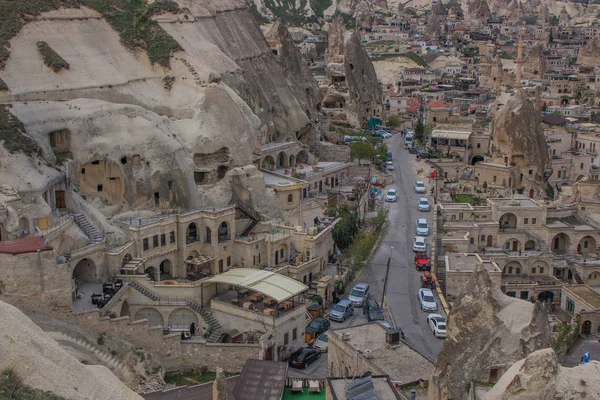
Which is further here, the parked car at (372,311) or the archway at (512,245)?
the archway at (512,245)

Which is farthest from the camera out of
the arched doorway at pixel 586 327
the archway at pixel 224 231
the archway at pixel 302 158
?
the archway at pixel 302 158

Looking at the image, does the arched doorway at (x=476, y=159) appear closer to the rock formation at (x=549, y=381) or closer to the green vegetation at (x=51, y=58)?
the green vegetation at (x=51, y=58)

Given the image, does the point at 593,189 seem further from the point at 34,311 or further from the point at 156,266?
the point at 34,311

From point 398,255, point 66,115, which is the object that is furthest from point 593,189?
point 66,115

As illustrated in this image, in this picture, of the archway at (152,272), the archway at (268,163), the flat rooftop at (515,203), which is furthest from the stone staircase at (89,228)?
the flat rooftop at (515,203)

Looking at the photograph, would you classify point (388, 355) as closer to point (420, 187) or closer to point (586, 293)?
point (586, 293)

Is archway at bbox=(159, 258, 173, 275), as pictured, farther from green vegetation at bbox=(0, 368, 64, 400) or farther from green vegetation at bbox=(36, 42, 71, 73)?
green vegetation at bbox=(0, 368, 64, 400)

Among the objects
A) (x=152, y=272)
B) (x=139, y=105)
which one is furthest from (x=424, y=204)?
(x=152, y=272)
